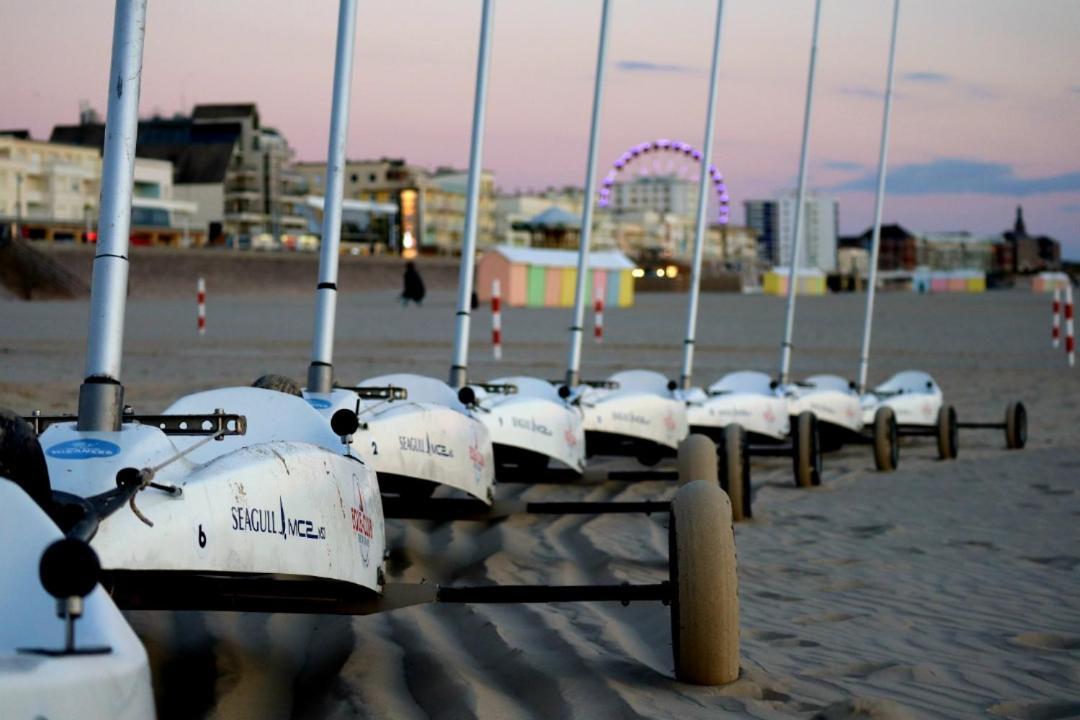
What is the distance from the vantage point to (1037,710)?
527cm

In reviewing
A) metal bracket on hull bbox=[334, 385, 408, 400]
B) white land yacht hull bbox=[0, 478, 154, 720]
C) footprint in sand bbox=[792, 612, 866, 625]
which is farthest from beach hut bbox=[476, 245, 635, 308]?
white land yacht hull bbox=[0, 478, 154, 720]

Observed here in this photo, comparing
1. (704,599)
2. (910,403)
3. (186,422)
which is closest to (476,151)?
(910,403)

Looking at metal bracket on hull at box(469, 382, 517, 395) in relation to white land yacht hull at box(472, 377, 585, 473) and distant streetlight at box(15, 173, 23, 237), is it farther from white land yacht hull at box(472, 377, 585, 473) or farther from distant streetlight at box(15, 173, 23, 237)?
distant streetlight at box(15, 173, 23, 237)

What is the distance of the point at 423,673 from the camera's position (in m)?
5.65

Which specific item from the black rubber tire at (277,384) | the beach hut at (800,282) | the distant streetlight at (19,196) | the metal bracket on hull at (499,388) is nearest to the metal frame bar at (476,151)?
the metal bracket on hull at (499,388)

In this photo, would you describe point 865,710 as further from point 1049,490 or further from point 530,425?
point 1049,490

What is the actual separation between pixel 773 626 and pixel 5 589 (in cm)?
388

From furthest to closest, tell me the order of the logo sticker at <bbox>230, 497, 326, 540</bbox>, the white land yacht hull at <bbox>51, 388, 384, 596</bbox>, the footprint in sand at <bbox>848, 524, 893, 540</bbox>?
A: the footprint in sand at <bbox>848, 524, 893, 540</bbox>
the logo sticker at <bbox>230, 497, 326, 540</bbox>
the white land yacht hull at <bbox>51, 388, 384, 596</bbox>

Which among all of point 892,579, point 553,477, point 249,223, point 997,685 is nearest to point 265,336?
point 553,477

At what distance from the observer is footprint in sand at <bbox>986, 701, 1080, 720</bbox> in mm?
5203

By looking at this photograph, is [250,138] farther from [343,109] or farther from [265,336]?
[343,109]

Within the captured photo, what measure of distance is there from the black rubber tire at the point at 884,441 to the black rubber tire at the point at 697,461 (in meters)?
4.36

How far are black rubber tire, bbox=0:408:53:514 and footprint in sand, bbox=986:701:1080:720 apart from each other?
304 cm

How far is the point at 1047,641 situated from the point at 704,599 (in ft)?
6.43
